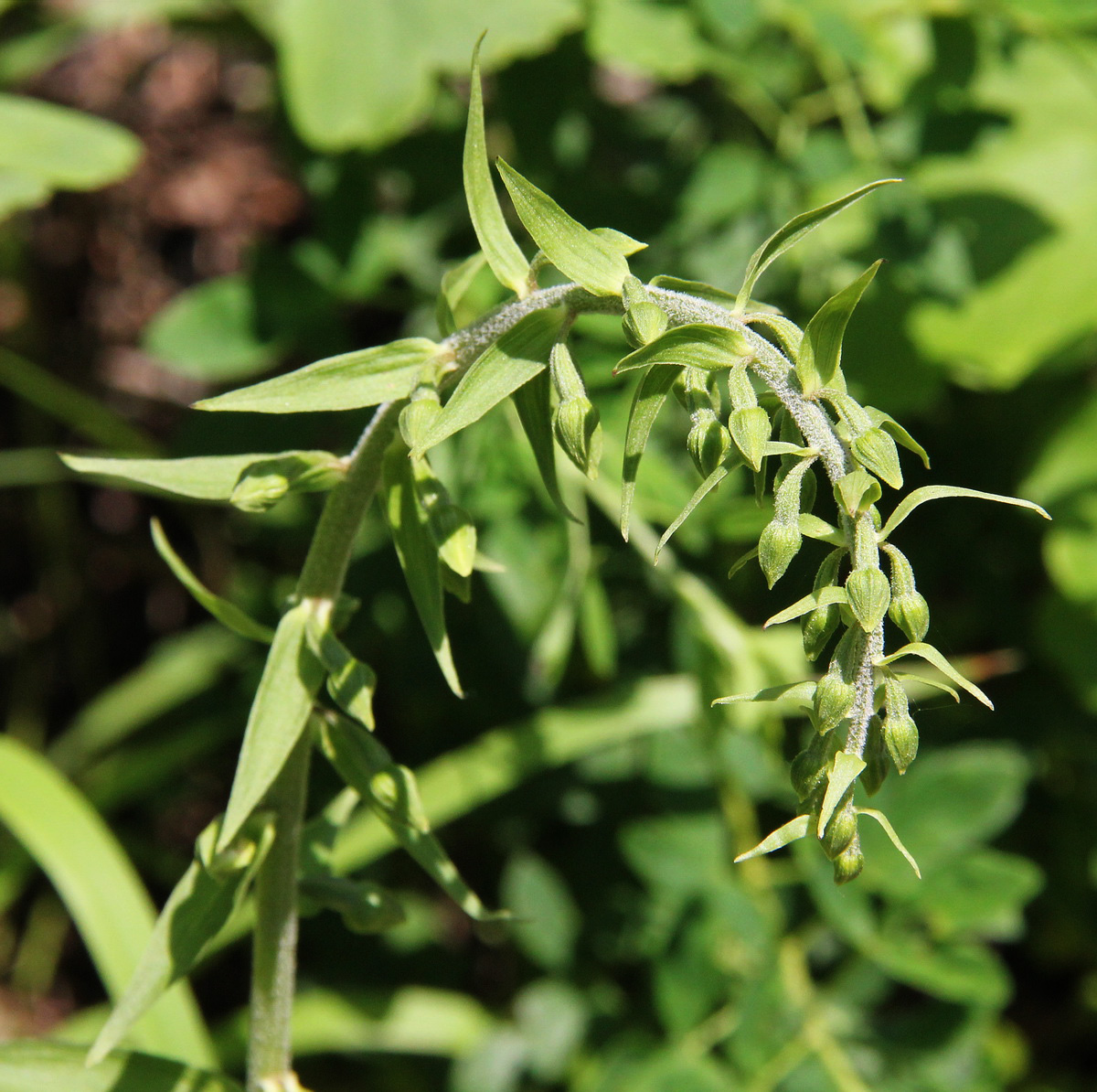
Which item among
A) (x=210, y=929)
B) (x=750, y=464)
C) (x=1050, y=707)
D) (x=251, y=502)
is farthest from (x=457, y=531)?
(x=1050, y=707)

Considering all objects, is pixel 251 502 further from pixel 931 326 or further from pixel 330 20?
pixel 931 326

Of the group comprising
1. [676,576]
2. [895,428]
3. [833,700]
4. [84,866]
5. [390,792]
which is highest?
[895,428]

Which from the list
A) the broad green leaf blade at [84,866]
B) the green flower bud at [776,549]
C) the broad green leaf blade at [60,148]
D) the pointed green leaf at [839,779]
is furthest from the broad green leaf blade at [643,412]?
the broad green leaf blade at [60,148]

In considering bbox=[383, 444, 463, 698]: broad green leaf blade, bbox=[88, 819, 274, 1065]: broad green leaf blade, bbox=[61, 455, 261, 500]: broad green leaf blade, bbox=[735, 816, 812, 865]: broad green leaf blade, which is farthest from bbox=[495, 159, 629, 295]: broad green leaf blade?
bbox=[88, 819, 274, 1065]: broad green leaf blade

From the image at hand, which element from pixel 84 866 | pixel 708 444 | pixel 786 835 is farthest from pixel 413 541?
pixel 84 866

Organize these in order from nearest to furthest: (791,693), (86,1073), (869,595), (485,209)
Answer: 1. (869,595)
2. (791,693)
3. (485,209)
4. (86,1073)

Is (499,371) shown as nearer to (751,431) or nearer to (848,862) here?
(751,431)
